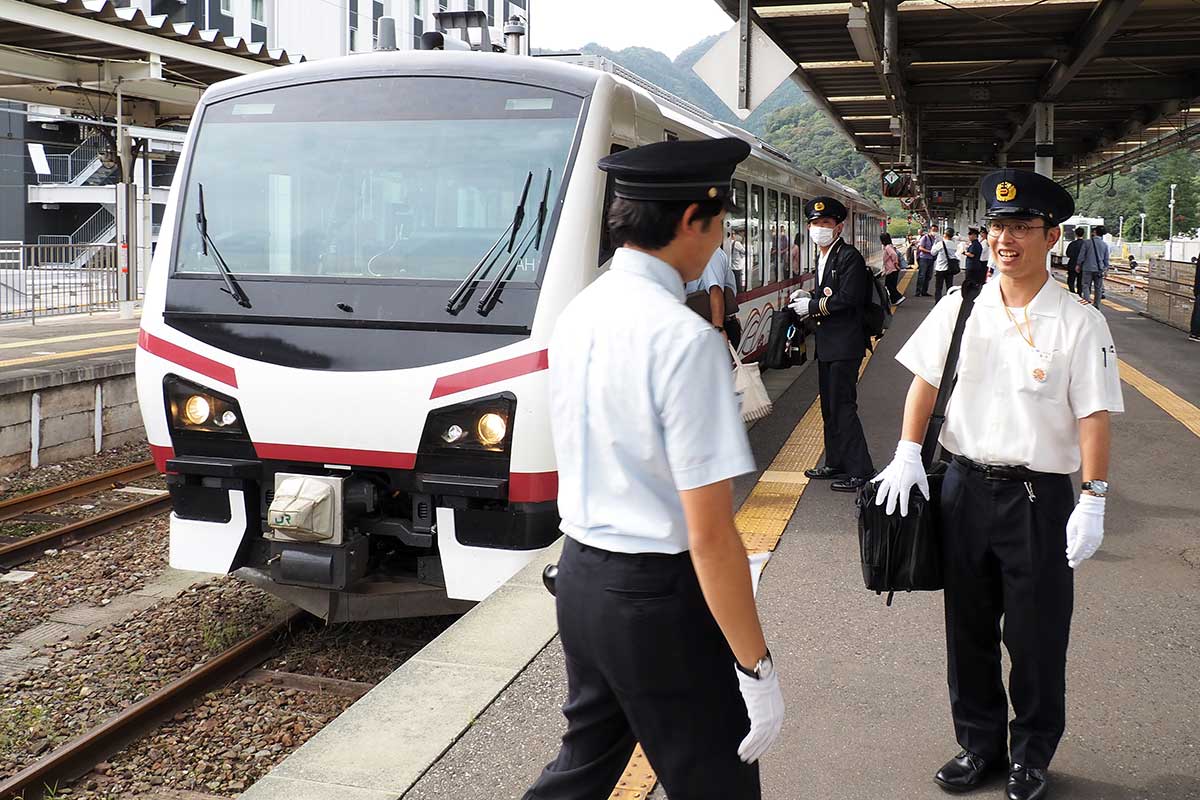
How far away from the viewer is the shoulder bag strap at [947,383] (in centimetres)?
351

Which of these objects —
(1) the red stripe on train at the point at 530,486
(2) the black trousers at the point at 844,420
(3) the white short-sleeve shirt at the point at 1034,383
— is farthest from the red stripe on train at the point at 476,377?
(2) the black trousers at the point at 844,420

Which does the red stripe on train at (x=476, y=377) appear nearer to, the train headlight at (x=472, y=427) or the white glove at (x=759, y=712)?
the train headlight at (x=472, y=427)

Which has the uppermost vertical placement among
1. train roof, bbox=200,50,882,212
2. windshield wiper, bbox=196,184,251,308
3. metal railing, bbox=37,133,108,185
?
metal railing, bbox=37,133,108,185

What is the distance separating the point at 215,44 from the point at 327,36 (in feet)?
82.6

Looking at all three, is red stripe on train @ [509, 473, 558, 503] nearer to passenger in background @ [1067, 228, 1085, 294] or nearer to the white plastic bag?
the white plastic bag

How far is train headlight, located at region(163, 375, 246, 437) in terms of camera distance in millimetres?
5398

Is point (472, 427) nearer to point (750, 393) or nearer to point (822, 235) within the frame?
point (750, 393)

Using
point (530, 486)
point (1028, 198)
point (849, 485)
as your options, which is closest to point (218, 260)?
point (530, 486)

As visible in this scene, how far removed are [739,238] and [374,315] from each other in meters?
5.85

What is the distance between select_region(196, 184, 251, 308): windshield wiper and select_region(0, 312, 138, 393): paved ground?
5.49 metres

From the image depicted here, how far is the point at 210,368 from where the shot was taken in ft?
17.8

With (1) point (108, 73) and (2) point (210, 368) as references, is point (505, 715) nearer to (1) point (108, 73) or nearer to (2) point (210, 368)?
(2) point (210, 368)

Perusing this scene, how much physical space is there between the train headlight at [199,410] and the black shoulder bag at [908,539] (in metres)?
3.03

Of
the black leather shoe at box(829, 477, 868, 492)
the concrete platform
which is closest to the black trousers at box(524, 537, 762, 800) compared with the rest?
the black leather shoe at box(829, 477, 868, 492)
